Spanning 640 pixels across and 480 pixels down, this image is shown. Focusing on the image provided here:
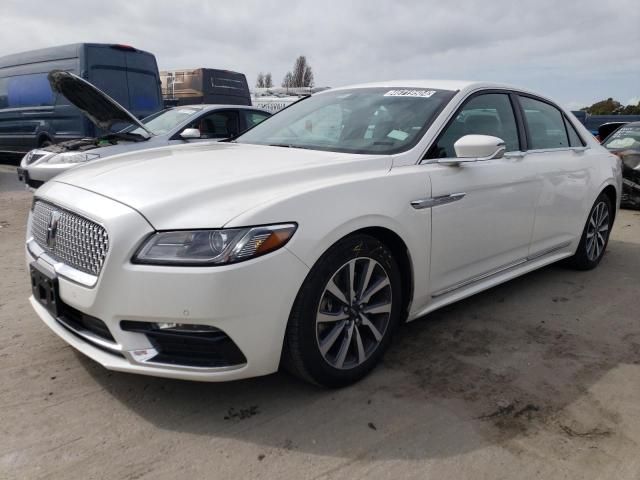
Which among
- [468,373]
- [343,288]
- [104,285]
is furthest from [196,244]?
[468,373]

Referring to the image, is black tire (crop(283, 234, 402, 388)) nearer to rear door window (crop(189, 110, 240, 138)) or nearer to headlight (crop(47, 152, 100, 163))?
headlight (crop(47, 152, 100, 163))

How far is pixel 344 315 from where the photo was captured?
2623 mm

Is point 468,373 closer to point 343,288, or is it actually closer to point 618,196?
point 343,288

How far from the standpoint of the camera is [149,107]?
9.84m

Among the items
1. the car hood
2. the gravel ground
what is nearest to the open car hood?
the car hood

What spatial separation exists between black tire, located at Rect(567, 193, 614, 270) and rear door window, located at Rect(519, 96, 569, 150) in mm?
778

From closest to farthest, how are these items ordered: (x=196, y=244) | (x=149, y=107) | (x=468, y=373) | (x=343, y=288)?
(x=196, y=244) < (x=343, y=288) < (x=468, y=373) < (x=149, y=107)

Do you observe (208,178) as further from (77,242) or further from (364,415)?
(364,415)

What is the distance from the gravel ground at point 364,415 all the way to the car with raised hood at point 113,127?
10.5 feet

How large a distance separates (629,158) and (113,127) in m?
7.05

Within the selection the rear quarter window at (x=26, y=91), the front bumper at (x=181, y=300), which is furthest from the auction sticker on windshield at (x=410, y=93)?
the rear quarter window at (x=26, y=91)

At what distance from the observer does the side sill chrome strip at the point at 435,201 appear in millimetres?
2865

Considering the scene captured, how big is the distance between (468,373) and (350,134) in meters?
1.53

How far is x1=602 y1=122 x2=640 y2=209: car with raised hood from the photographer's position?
25.5 ft
